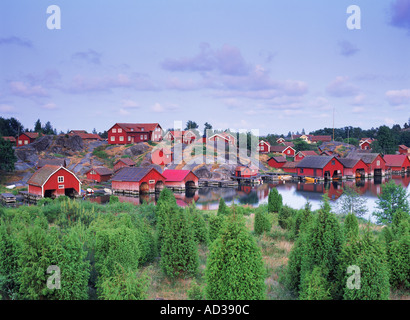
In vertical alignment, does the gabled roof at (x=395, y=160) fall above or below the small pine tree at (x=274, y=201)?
above

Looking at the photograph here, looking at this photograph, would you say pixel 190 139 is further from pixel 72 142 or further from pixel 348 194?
pixel 348 194

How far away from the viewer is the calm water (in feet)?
134

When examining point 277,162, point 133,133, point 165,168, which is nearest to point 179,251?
point 165,168

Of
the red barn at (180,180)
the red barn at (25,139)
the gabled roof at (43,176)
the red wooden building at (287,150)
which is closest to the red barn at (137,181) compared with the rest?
the red barn at (180,180)

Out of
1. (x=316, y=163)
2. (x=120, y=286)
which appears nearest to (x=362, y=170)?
(x=316, y=163)

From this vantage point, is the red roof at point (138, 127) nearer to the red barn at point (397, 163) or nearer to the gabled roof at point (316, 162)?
the gabled roof at point (316, 162)

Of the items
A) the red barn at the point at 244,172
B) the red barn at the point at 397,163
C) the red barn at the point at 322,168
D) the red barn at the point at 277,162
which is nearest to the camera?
the red barn at the point at 322,168

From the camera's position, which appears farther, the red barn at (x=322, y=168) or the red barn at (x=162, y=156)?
the red barn at (x=162, y=156)

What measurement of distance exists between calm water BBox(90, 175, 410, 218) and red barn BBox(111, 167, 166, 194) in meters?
2.21

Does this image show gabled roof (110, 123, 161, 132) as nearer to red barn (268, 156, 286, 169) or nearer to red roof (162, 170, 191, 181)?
red roof (162, 170, 191, 181)

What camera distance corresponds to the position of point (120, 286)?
758 cm

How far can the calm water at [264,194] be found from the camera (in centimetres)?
4094

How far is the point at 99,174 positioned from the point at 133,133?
2694 cm

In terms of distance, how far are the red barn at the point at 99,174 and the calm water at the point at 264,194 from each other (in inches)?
415
